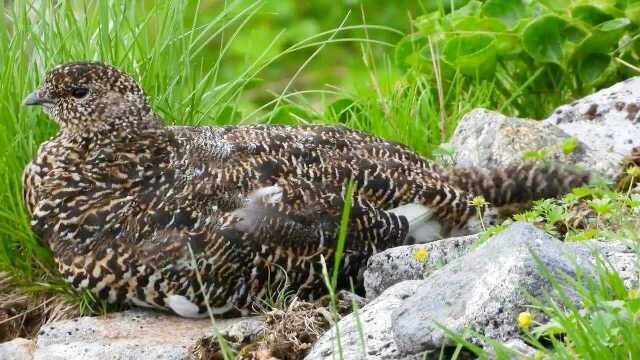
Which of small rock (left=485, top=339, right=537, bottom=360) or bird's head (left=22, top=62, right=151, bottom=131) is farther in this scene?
bird's head (left=22, top=62, right=151, bottom=131)

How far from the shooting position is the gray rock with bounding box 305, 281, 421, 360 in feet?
11.6

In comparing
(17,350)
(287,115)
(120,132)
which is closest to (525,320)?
(17,350)

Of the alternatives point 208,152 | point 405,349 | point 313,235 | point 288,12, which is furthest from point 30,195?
point 288,12

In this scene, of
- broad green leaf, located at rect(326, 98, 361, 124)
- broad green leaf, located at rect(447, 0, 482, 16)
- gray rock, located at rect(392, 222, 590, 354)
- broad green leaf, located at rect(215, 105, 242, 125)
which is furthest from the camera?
broad green leaf, located at rect(447, 0, 482, 16)

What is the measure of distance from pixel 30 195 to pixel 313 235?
3.15 ft

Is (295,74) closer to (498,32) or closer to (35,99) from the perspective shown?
(498,32)

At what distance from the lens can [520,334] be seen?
3.27 meters

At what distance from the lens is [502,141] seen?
5082mm

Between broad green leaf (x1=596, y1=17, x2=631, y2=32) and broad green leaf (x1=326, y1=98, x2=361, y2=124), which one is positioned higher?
broad green leaf (x1=596, y1=17, x2=631, y2=32)

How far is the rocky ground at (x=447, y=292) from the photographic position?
130 inches

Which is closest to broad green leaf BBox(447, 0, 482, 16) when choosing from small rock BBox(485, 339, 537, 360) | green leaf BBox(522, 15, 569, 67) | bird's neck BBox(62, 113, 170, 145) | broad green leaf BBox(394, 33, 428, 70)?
broad green leaf BBox(394, 33, 428, 70)

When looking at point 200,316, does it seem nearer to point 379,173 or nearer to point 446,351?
point 379,173

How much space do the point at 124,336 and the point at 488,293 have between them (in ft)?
4.64

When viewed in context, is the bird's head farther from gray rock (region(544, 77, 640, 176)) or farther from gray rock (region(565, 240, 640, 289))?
gray rock (region(565, 240, 640, 289))
